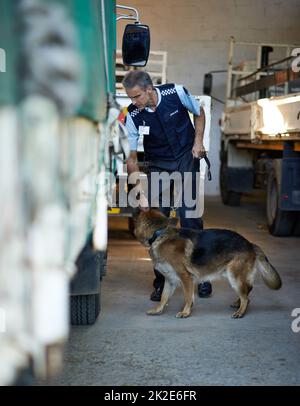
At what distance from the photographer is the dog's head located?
497 cm

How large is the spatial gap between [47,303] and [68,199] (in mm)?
368

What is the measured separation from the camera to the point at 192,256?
4.98m

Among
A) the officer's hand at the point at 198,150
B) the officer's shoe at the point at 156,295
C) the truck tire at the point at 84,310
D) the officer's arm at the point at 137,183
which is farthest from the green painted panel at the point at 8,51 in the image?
the officer's shoe at the point at 156,295

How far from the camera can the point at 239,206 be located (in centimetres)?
1230

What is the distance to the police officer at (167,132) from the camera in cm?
513

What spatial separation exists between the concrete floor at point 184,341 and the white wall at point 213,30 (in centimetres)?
830

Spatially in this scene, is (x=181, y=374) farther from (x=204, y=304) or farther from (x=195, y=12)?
(x=195, y=12)

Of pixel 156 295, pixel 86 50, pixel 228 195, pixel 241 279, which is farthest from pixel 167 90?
pixel 228 195

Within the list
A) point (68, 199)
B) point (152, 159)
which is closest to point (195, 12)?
point (152, 159)

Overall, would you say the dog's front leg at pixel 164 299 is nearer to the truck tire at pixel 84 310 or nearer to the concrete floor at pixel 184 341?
the concrete floor at pixel 184 341

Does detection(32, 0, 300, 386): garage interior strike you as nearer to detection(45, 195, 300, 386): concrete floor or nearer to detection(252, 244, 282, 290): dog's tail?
detection(45, 195, 300, 386): concrete floor

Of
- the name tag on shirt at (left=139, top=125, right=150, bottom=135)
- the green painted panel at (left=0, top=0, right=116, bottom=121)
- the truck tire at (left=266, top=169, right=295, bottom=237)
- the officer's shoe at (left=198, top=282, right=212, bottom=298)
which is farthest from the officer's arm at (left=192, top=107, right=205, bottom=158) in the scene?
the truck tire at (left=266, top=169, right=295, bottom=237)

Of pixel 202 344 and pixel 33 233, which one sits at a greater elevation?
pixel 33 233

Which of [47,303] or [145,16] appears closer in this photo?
[47,303]
